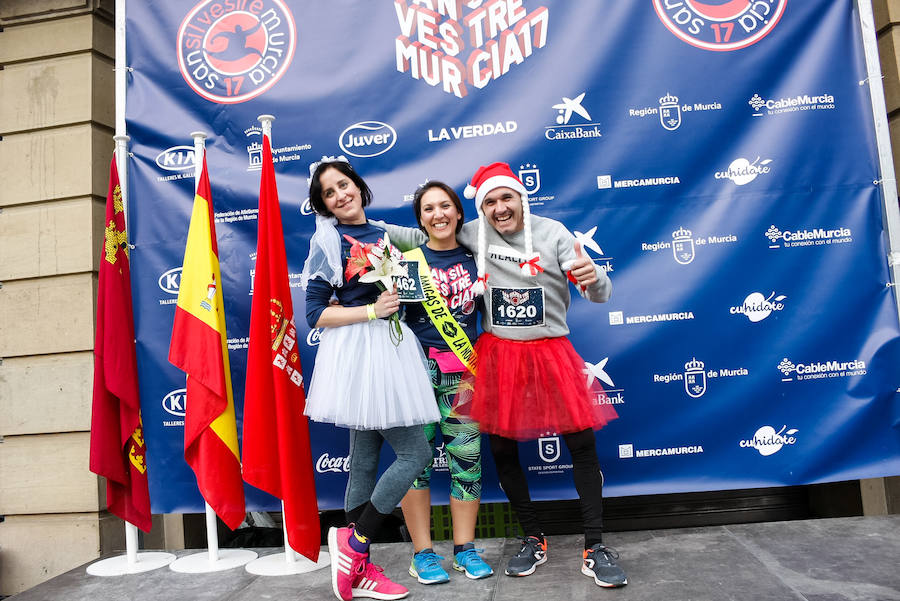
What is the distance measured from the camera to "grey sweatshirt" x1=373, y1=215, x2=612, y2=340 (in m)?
2.58

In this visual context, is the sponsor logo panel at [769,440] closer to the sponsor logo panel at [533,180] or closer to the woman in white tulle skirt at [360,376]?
the sponsor logo panel at [533,180]

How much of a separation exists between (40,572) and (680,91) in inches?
166

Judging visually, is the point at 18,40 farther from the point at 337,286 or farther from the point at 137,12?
the point at 337,286

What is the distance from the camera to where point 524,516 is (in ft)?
8.44

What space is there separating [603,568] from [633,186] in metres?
1.80

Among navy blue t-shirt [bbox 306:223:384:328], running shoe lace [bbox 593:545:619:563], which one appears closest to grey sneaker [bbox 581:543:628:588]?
running shoe lace [bbox 593:545:619:563]

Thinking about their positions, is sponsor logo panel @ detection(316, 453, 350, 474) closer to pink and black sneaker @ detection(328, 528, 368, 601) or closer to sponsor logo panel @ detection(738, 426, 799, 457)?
pink and black sneaker @ detection(328, 528, 368, 601)

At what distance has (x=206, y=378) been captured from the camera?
2.79m

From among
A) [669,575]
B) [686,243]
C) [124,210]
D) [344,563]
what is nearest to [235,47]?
[124,210]

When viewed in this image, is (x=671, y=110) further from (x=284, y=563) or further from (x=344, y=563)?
(x=284, y=563)

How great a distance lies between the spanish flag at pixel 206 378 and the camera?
2783mm

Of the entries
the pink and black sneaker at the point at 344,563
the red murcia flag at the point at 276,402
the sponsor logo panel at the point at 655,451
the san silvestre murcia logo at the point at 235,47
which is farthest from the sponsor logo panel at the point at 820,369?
the san silvestre murcia logo at the point at 235,47

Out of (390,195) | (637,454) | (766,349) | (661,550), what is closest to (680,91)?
(766,349)

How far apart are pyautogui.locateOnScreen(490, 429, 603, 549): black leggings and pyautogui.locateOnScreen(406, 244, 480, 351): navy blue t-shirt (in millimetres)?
472
